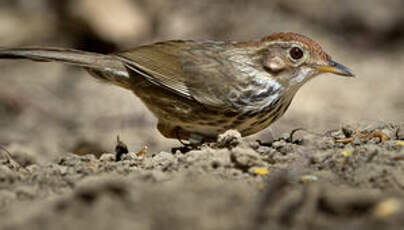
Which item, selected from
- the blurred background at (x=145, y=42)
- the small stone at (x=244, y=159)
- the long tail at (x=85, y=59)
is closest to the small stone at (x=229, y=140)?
the small stone at (x=244, y=159)

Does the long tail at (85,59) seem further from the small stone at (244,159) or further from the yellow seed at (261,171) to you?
the yellow seed at (261,171)

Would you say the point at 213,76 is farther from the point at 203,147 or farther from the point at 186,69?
the point at 203,147

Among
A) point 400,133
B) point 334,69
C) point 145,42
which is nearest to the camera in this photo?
point 400,133

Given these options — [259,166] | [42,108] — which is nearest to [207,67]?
[259,166]

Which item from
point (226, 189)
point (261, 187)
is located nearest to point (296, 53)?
Answer: point (261, 187)

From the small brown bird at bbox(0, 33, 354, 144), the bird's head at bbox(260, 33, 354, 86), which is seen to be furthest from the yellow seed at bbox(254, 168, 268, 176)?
the bird's head at bbox(260, 33, 354, 86)

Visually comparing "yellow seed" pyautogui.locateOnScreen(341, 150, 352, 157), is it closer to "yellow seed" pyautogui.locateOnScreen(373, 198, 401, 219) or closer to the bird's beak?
"yellow seed" pyautogui.locateOnScreen(373, 198, 401, 219)

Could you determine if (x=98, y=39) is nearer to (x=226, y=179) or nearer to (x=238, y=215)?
(x=226, y=179)
